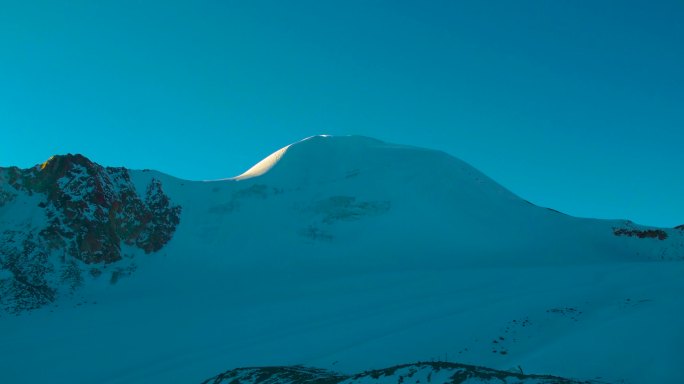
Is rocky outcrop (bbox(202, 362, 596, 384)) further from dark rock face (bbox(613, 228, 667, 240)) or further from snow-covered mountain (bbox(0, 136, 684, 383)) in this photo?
dark rock face (bbox(613, 228, 667, 240))

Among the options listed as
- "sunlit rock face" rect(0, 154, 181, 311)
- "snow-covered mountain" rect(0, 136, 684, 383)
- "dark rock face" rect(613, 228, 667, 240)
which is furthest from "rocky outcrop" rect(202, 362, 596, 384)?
"dark rock face" rect(613, 228, 667, 240)

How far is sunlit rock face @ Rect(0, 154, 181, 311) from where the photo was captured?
31.5 meters

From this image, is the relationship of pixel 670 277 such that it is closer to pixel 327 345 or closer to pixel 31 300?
pixel 327 345

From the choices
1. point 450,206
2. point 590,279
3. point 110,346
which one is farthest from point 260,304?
point 450,206

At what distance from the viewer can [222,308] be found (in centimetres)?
2683

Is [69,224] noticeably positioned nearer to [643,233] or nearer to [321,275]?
[321,275]

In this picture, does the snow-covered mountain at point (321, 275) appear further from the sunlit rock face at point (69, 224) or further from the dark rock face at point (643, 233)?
the dark rock face at point (643, 233)

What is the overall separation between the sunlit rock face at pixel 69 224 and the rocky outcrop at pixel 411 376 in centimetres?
2243

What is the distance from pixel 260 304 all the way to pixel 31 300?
15072 mm

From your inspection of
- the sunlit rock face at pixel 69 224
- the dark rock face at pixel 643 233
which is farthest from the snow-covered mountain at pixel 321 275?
the dark rock face at pixel 643 233

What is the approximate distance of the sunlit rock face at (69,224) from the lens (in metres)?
31.5

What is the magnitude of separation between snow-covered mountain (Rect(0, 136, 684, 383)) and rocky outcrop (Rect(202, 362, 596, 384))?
234cm

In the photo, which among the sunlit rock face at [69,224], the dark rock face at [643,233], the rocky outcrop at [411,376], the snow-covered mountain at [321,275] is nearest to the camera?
the rocky outcrop at [411,376]

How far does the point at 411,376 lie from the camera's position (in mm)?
10883
